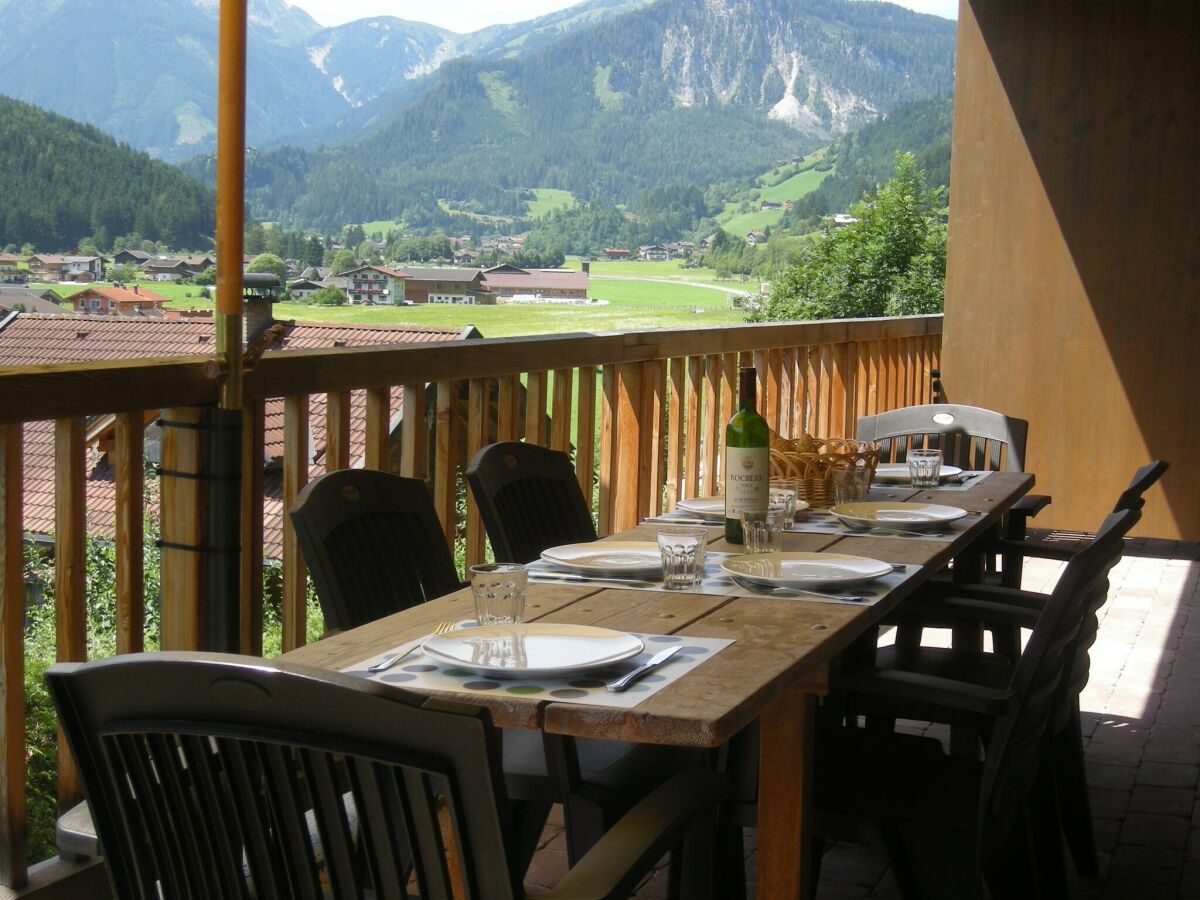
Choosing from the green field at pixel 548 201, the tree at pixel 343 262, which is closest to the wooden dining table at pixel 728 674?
the tree at pixel 343 262

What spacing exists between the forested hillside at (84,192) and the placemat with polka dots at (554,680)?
6.90 metres

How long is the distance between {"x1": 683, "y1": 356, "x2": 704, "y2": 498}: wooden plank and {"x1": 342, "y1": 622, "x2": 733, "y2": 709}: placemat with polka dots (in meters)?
3.03

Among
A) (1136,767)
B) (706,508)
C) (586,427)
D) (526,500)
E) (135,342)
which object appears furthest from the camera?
(135,342)

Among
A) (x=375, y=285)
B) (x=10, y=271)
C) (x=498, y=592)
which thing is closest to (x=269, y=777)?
(x=498, y=592)

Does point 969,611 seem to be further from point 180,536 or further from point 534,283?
point 534,283

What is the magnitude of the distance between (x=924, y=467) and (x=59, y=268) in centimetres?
1180

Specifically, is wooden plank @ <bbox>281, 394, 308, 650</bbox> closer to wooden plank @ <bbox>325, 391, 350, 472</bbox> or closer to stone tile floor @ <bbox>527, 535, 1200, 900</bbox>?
wooden plank @ <bbox>325, 391, 350, 472</bbox>

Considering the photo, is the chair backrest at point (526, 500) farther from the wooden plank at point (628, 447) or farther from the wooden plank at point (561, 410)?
the wooden plank at point (628, 447)

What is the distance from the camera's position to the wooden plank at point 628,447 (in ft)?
14.1

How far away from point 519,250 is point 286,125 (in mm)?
12309

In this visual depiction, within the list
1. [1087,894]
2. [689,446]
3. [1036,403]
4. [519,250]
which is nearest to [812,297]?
[519,250]

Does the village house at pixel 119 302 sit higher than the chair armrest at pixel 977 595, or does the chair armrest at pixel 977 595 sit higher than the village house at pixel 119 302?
the village house at pixel 119 302

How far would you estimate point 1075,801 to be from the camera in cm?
279

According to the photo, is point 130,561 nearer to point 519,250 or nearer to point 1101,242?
point 1101,242
